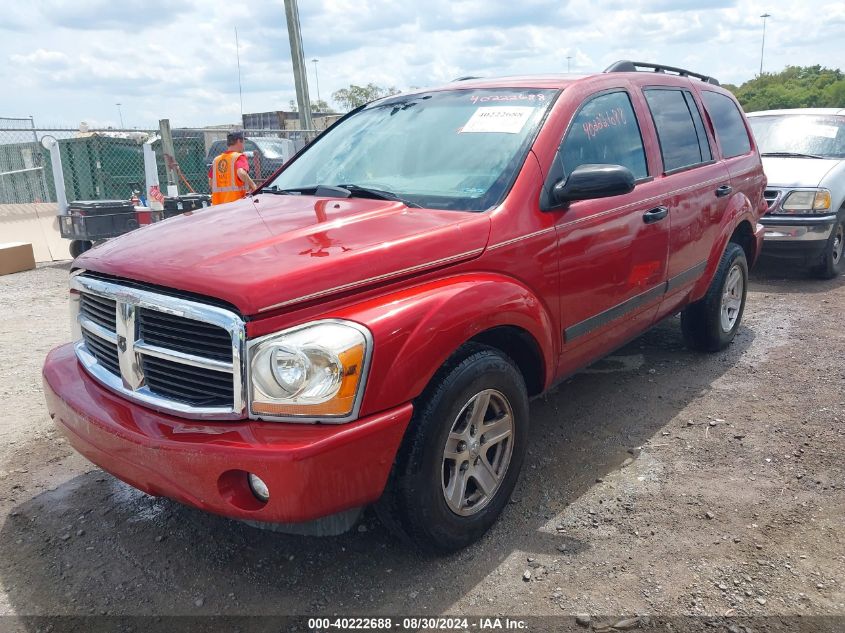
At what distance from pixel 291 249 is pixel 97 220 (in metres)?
8.23

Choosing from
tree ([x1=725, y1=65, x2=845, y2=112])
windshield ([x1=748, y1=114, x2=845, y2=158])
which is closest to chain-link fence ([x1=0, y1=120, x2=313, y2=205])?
windshield ([x1=748, y1=114, x2=845, y2=158])

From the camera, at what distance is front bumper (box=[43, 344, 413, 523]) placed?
2.20m

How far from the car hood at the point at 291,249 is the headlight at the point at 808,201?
573 centimetres

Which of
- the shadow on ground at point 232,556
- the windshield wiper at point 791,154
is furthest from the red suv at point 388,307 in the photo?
the windshield wiper at point 791,154

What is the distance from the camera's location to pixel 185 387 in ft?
7.98

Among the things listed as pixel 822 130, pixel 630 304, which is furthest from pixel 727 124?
pixel 822 130

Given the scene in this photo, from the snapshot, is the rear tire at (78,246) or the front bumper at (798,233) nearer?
the front bumper at (798,233)

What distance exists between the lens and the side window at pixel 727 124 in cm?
495

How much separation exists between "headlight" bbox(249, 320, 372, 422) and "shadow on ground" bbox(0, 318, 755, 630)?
0.85m

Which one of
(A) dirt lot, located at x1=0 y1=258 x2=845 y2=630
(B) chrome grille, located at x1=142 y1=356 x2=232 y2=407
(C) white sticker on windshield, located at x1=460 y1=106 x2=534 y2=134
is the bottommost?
(A) dirt lot, located at x1=0 y1=258 x2=845 y2=630

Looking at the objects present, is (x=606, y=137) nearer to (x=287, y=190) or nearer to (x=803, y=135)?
(x=287, y=190)

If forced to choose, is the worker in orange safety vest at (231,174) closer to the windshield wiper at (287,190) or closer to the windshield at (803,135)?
the windshield wiper at (287,190)

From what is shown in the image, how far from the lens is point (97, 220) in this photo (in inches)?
380

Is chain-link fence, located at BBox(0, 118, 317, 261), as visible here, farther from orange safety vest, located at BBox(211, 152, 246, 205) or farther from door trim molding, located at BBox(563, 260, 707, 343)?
door trim molding, located at BBox(563, 260, 707, 343)
